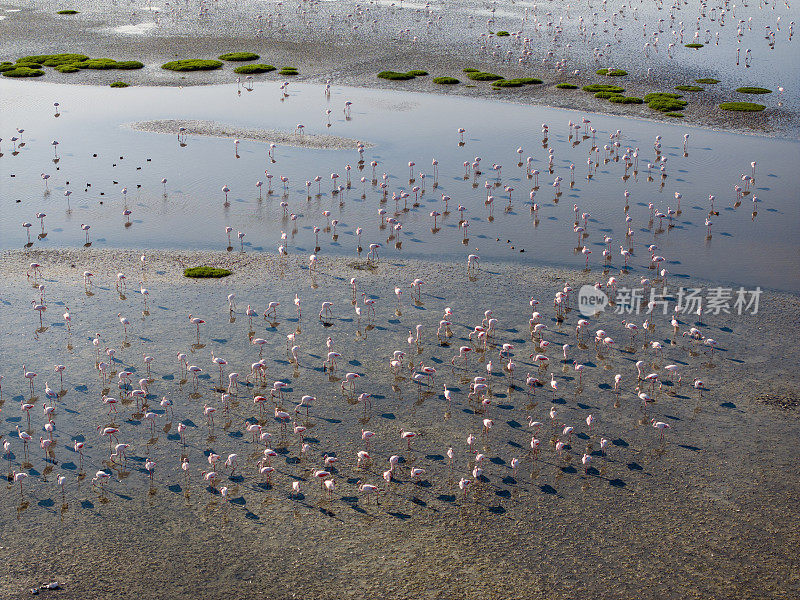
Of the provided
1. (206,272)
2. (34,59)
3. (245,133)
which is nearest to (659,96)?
(245,133)

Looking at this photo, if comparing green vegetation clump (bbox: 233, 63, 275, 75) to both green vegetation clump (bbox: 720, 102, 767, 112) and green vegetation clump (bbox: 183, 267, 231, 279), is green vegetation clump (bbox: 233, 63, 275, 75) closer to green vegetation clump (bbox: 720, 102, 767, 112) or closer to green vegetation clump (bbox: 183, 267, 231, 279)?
green vegetation clump (bbox: 720, 102, 767, 112)

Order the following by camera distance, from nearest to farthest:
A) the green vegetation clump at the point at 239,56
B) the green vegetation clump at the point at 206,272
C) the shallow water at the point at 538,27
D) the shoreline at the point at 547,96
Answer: the green vegetation clump at the point at 206,272 → the shoreline at the point at 547,96 → the shallow water at the point at 538,27 → the green vegetation clump at the point at 239,56

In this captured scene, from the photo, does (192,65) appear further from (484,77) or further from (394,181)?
(394,181)

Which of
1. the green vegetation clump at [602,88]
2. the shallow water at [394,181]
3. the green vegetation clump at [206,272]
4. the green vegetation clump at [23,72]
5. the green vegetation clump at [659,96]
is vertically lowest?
the green vegetation clump at [206,272]

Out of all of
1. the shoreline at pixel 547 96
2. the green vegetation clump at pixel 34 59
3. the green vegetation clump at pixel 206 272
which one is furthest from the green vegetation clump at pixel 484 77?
the green vegetation clump at pixel 206 272

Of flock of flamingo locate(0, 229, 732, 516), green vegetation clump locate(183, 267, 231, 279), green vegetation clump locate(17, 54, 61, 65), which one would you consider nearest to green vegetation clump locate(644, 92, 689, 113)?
flock of flamingo locate(0, 229, 732, 516)

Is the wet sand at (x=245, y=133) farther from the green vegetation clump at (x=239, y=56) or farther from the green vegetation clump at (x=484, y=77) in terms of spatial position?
the green vegetation clump at (x=484, y=77)
